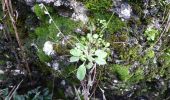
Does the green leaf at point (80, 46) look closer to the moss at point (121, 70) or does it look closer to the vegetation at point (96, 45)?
the vegetation at point (96, 45)

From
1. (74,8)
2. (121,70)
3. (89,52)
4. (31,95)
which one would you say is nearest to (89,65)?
(89,52)

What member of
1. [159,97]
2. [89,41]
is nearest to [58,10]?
[89,41]

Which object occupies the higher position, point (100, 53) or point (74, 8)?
point (74, 8)

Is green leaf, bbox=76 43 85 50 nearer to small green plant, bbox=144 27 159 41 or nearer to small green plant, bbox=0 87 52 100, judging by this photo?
small green plant, bbox=144 27 159 41

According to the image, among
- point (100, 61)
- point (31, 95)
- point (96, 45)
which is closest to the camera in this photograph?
point (100, 61)

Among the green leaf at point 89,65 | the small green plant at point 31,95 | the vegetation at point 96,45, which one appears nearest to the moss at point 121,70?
the vegetation at point 96,45

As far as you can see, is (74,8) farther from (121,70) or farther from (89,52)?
(121,70)

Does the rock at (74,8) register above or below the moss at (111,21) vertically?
above

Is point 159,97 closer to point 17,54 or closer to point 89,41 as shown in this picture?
point 89,41
